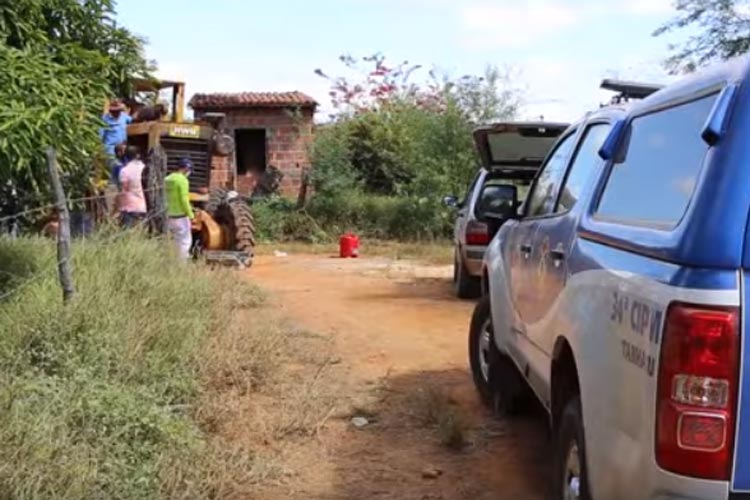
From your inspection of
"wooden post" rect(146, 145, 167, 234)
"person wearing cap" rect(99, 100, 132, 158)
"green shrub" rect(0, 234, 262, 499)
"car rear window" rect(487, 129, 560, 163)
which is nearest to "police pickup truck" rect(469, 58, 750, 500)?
"green shrub" rect(0, 234, 262, 499)

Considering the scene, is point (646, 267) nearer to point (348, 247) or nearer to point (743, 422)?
point (743, 422)

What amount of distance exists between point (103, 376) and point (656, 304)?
395cm

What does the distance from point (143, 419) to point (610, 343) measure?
9.50 feet

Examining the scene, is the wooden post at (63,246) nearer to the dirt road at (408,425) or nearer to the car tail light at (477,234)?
the dirt road at (408,425)

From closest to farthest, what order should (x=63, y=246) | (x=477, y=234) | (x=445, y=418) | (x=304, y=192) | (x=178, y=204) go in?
(x=445, y=418) → (x=63, y=246) → (x=477, y=234) → (x=178, y=204) → (x=304, y=192)

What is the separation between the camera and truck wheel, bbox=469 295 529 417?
6.14m

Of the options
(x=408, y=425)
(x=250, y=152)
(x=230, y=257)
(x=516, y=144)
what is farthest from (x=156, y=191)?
(x=250, y=152)

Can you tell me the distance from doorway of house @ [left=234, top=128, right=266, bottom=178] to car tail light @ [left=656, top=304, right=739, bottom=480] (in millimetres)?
23702

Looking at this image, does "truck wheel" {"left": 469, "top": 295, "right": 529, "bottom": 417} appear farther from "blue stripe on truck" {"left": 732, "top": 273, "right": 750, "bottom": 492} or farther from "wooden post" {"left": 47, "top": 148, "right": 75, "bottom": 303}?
"blue stripe on truck" {"left": 732, "top": 273, "right": 750, "bottom": 492}

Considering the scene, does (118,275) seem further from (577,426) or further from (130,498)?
(577,426)

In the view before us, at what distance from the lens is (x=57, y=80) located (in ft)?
20.8

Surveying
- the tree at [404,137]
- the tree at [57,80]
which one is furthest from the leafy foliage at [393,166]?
the tree at [57,80]

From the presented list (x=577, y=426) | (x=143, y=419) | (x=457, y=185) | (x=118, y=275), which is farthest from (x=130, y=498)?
(x=457, y=185)

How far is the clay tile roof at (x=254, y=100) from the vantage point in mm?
25172
